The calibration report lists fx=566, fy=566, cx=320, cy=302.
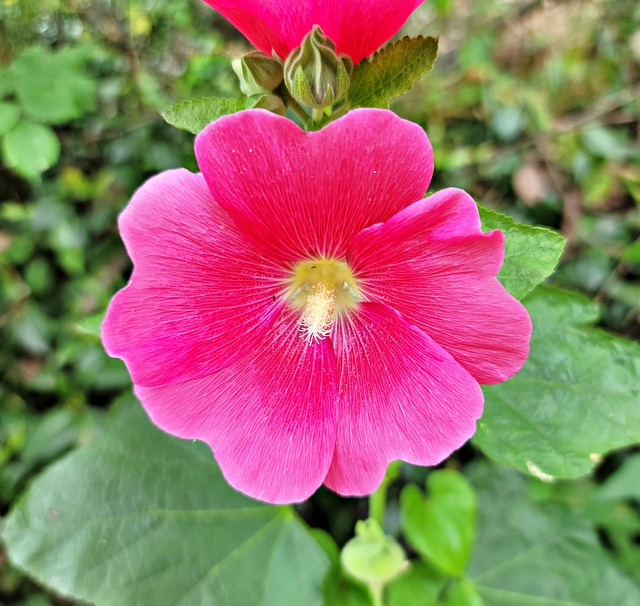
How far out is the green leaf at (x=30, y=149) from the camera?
3.45 feet

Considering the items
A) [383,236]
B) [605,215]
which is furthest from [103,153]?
[605,215]

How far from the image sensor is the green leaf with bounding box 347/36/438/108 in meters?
0.52

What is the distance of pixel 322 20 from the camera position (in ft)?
1.60

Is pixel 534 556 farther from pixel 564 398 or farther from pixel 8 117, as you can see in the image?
pixel 8 117

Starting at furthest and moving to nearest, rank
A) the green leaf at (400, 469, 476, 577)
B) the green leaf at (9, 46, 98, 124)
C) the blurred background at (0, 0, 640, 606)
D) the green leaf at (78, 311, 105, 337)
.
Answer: the blurred background at (0, 0, 640, 606), the green leaf at (9, 46, 98, 124), the green leaf at (400, 469, 476, 577), the green leaf at (78, 311, 105, 337)

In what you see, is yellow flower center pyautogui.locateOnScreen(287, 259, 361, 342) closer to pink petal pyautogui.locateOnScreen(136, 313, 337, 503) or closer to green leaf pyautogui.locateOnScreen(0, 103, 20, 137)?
pink petal pyautogui.locateOnScreen(136, 313, 337, 503)

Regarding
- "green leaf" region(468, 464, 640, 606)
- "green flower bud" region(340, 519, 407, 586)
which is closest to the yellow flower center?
"green flower bud" region(340, 519, 407, 586)

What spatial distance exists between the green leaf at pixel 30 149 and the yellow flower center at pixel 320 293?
0.68 metres

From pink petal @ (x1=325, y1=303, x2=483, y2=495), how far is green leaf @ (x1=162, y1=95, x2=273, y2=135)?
0.79ft

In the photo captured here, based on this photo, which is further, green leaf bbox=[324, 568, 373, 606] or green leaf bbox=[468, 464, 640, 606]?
green leaf bbox=[468, 464, 640, 606]

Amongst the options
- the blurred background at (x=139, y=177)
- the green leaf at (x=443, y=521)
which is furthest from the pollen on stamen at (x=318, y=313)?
the blurred background at (x=139, y=177)

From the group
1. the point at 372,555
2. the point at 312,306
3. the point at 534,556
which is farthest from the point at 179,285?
the point at 534,556

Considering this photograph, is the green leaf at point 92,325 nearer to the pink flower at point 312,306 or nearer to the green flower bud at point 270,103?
the pink flower at point 312,306

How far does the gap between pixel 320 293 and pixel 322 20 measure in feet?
0.88
